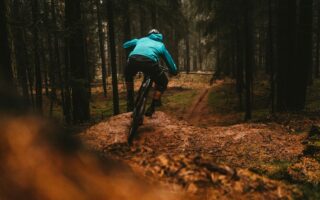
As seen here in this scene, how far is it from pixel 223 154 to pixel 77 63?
853cm

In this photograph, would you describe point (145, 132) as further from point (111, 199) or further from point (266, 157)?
point (111, 199)

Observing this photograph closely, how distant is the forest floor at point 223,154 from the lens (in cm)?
332

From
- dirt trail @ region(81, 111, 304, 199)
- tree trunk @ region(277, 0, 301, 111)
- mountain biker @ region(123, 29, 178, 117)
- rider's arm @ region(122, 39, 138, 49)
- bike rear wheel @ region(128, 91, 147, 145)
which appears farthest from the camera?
tree trunk @ region(277, 0, 301, 111)

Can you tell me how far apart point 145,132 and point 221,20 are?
44.1 feet

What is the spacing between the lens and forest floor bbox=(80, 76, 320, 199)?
3320mm

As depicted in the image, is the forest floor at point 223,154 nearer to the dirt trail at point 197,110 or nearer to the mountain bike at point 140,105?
the mountain bike at point 140,105

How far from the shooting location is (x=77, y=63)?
45.5 ft

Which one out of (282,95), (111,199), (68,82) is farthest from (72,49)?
(111,199)

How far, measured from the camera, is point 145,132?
8.29 m

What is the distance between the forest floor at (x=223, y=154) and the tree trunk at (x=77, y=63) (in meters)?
4.42

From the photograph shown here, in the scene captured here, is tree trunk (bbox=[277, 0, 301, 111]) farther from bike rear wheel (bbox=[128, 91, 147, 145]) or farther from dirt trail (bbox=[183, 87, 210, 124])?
bike rear wheel (bbox=[128, 91, 147, 145])

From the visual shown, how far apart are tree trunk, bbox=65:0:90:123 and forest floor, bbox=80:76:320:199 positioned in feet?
14.5

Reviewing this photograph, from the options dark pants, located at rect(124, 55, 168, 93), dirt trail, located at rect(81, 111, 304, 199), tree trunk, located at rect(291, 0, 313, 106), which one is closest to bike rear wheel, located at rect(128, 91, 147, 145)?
dirt trail, located at rect(81, 111, 304, 199)

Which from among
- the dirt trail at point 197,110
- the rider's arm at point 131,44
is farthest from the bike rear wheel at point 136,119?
the dirt trail at point 197,110
